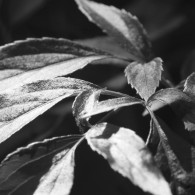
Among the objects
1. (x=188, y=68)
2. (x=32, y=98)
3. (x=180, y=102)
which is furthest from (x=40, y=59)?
(x=188, y=68)

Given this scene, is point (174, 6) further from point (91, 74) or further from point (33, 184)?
point (33, 184)

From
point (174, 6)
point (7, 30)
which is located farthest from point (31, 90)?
point (174, 6)

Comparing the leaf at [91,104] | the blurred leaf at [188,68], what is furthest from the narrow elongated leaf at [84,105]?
the blurred leaf at [188,68]

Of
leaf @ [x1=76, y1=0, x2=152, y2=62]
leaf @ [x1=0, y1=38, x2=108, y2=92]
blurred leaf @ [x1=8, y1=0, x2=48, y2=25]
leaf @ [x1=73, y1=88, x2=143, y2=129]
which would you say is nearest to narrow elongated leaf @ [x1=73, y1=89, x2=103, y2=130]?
leaf @ [x1=73, y1=88, x2=143, y2=129]

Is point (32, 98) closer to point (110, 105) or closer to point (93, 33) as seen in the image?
point (110, 105)

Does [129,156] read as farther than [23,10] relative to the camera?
No

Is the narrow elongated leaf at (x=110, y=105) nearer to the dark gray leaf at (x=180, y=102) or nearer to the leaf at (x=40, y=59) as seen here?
the dark gray leaf at (x=180, y=102)
